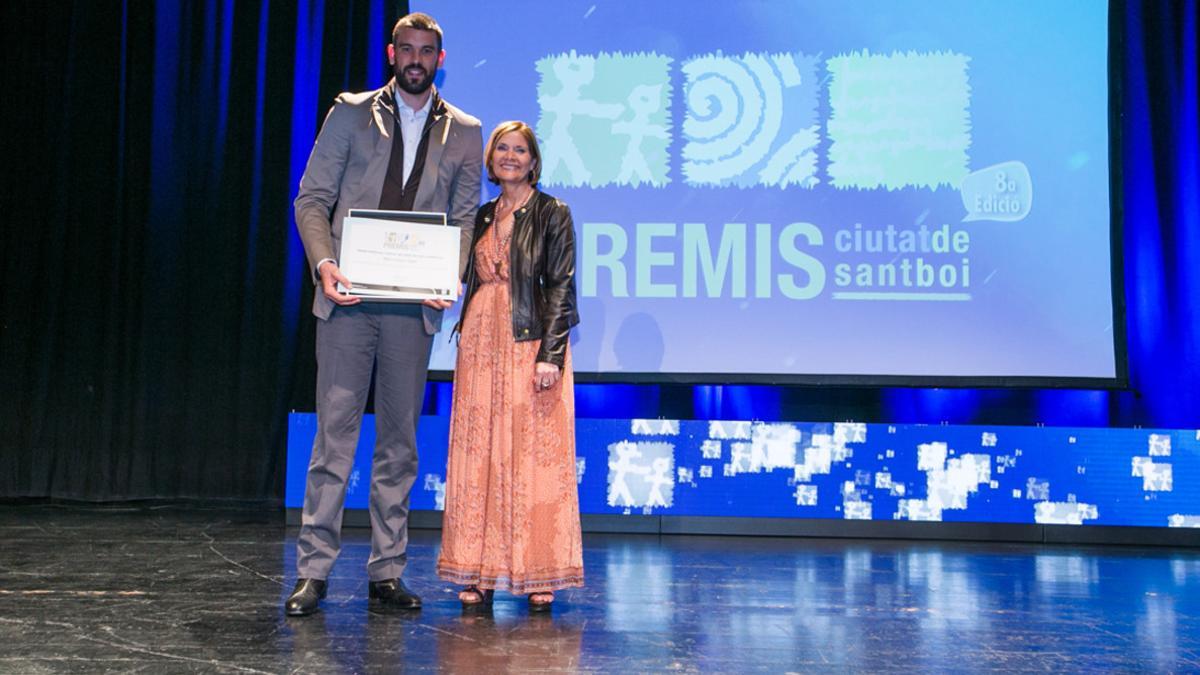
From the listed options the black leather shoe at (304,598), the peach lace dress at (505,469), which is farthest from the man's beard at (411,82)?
the black leather shoe at (304,598)

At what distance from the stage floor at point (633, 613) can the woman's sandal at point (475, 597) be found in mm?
43

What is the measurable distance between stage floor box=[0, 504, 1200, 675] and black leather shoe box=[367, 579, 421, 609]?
1.6 inches

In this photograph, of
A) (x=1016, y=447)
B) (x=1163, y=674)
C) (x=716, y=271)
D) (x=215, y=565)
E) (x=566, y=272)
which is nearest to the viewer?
(x=1163, y=674)

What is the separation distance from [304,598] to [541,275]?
3.22 ft

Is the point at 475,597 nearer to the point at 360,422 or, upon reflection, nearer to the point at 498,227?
the point at 360,422

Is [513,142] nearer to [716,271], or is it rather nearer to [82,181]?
[716,271]

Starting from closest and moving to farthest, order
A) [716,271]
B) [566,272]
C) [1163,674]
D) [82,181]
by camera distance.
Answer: [1163,674]
[566,272]
[716,271]
[82,181]

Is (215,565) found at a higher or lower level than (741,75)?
lower

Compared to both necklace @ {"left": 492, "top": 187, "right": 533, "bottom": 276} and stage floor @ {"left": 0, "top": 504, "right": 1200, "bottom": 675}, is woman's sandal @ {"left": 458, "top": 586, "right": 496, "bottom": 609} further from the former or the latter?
necklace @ {"left": 492, "top": 187, "right": 533, "bottom": 276}

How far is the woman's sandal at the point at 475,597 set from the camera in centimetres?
275

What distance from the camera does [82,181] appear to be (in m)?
5.51

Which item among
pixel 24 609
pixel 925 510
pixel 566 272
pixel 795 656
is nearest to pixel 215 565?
pixel 24 609

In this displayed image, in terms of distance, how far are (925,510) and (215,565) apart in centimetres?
278

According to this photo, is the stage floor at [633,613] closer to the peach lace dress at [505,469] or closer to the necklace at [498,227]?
the peach lace dress at [505,469]
